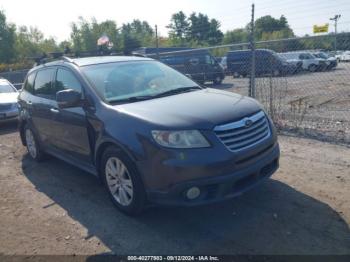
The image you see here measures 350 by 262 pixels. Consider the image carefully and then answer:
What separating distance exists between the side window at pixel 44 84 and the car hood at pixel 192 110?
1.91 metres

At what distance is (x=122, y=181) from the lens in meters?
3.85

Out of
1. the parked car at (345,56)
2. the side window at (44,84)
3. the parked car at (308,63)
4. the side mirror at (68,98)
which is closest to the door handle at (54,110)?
the side window at (44,84)

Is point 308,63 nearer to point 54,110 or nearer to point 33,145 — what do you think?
point 33,145

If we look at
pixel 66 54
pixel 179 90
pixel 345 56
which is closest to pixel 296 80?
pixel 345 56

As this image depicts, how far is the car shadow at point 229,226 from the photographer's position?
324cm

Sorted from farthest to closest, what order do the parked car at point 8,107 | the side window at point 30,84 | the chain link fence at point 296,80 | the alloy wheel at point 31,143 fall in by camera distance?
the parked car at point 8,107 → the chain link fence at point 296,80 → the alloy wheel at point 31,143 → the side window at point 30,84

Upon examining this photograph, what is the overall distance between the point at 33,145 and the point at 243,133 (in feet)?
13.9

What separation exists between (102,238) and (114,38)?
190 ft

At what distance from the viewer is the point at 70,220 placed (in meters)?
4.00

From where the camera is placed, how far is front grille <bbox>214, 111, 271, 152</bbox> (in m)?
3.40

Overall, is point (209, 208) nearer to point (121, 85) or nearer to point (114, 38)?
point (121, 85)

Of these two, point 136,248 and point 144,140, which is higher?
point 144,140

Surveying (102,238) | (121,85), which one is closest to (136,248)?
(102,238)

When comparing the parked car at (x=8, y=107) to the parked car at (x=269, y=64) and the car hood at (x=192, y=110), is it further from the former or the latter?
the car hood at (x=192, y=110)
